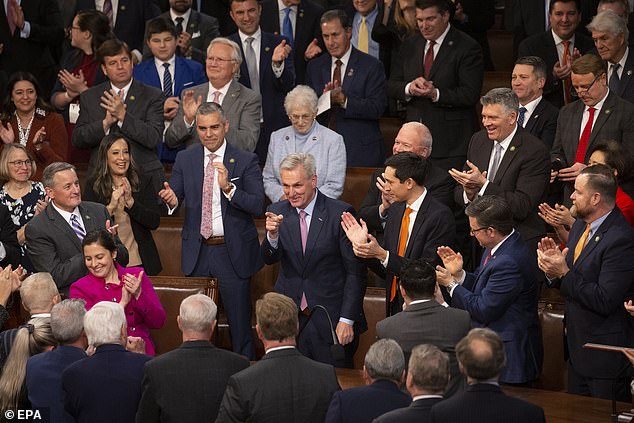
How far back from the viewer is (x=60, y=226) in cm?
764

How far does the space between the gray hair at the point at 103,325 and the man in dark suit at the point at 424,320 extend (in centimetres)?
123

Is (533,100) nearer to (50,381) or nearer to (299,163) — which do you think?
(299,163)

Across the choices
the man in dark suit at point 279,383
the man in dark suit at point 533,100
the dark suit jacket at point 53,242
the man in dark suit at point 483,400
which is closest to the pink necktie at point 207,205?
the dark suit jacket at point 53,242

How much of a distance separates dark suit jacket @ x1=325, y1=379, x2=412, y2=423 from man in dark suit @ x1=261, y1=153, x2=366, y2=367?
1.85 m

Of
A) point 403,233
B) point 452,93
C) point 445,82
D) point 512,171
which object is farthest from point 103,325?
point 445,82

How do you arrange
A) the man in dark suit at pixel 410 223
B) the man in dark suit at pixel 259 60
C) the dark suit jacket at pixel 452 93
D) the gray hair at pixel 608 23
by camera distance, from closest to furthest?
the man in dark suit at pixel 410 223 < the gray hair at pixel 608 23 < the dark suit jacket at pixel 452 93 < the man in dark suit at pixel 259 60

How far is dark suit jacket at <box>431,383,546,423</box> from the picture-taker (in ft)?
16.5

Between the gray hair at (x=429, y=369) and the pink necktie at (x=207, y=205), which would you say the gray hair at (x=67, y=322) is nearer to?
the gray hair at (x=429, y=369)

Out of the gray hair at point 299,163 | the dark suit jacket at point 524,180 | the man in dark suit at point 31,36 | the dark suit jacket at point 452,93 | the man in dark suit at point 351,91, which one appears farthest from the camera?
the man in dark suit at point 31,36

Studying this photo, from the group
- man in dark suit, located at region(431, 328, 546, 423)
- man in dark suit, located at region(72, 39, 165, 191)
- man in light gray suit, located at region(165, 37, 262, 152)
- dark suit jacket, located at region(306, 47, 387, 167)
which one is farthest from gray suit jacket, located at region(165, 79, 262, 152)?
man in dark suit, located at region(431, 328, 546, 423)

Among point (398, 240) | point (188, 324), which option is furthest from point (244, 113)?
point (188, 324)

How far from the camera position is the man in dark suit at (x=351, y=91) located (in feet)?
31.2

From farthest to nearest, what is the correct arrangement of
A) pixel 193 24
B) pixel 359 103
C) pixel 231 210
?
pixel 193 24 → pixel 359 103 → pixel 231 210

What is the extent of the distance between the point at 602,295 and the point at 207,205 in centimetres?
270
